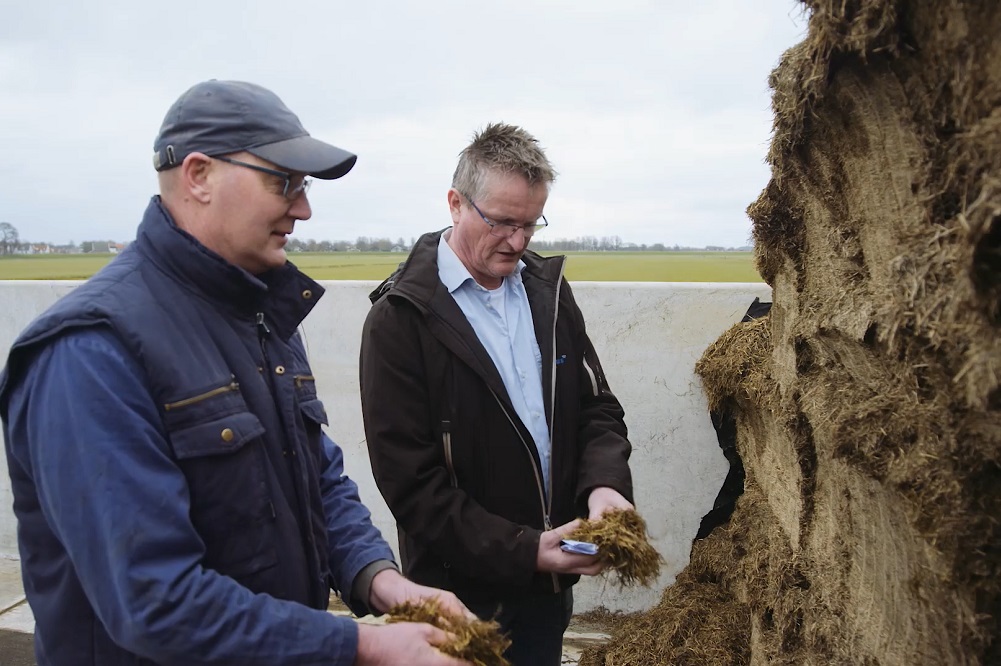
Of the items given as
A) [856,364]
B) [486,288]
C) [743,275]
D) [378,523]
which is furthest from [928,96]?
[378,523]

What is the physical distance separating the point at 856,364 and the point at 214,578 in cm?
162

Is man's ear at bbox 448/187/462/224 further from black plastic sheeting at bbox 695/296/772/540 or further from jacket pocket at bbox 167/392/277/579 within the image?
Result: black plastic sheeting at bbox 695/296/772/540

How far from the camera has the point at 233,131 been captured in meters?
1.63

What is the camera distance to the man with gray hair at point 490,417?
2.33 metres

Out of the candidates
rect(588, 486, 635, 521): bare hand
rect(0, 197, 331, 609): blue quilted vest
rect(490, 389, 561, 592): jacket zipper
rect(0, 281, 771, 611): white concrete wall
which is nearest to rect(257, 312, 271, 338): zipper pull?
rect(0, 197, 331, 609): blue quilted vest

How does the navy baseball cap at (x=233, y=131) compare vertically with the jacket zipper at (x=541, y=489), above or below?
above

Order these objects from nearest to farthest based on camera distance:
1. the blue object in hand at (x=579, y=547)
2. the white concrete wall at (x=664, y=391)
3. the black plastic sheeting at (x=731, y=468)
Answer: the blue object in hand at (x=579, y=547)
the black plastic sheeting at (x=731, y=468)
the white concrete wall at (x=664, y=391)

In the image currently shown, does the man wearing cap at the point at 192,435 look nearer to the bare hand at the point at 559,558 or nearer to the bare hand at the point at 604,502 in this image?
the bare hand at the point at 559,558

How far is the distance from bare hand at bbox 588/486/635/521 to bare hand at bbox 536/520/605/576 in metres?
0.11

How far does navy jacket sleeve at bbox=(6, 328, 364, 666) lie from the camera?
1.33 meters

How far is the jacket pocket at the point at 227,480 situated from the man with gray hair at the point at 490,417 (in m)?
0.74

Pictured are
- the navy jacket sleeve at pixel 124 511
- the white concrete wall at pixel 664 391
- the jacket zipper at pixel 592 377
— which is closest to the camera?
the navy jacket sleeve at pixel 124 511

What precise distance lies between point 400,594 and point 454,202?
1328 millimetres

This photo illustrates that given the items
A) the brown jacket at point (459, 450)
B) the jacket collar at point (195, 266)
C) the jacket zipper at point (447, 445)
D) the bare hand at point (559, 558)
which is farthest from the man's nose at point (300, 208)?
the bare hand at point (559, 558)
